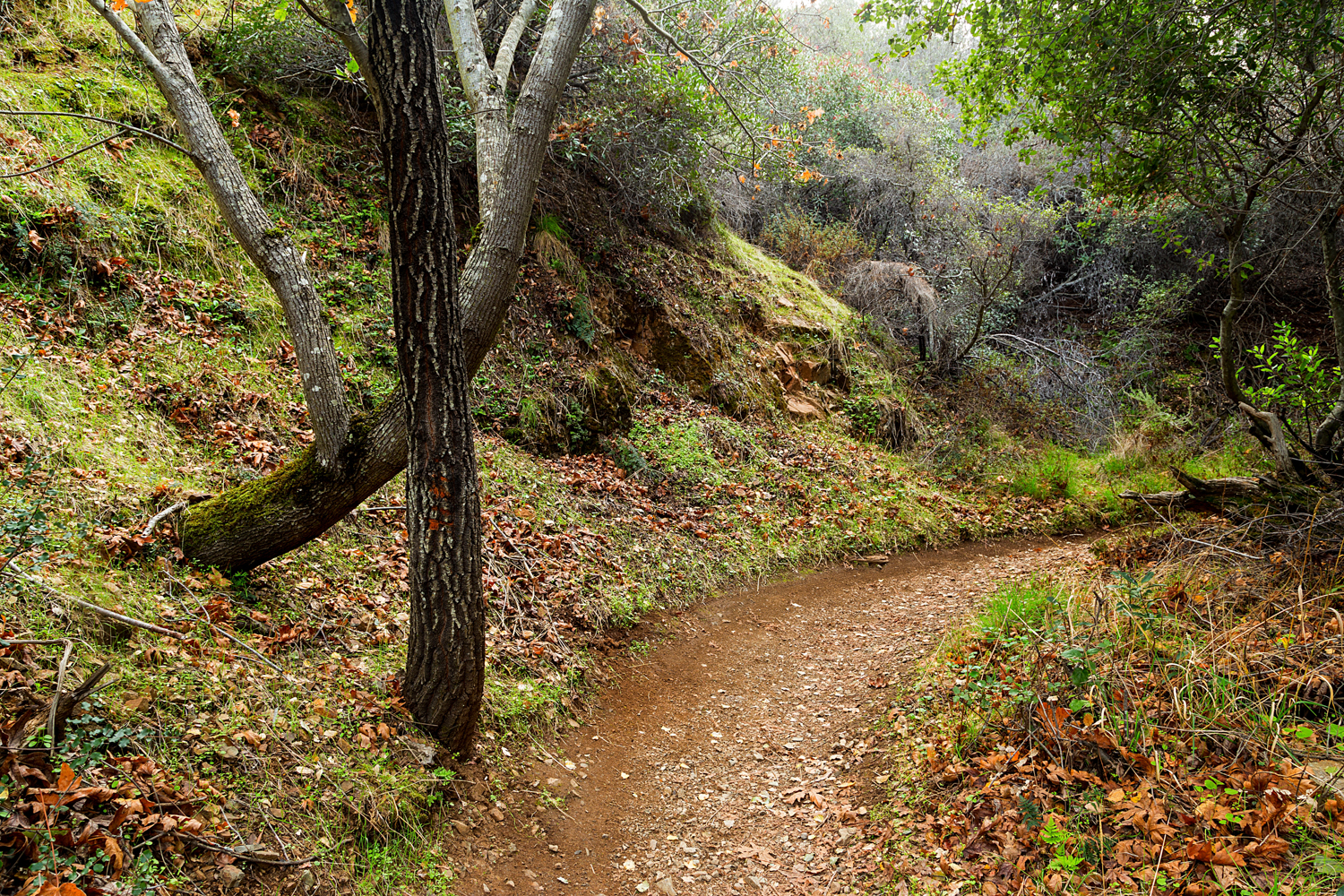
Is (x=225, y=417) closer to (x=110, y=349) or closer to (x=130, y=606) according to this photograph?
(x=110, y=349)

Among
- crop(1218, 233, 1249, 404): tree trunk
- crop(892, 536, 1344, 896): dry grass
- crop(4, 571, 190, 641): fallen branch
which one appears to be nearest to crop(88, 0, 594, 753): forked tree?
crop(4, 571, 190, 641): fallen branch

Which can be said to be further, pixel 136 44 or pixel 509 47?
pixel 509 47

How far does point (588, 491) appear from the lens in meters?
7.00

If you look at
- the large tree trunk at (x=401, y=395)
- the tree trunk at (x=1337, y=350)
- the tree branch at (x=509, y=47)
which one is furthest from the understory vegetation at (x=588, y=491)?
the tree branch at (x=509, y=47)

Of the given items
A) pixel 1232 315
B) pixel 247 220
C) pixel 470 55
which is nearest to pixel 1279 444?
pixel 1232 315

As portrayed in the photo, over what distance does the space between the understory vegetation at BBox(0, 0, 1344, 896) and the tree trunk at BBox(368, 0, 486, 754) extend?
1.08 ft

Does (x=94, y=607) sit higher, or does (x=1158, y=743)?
(x=1158, y=743)

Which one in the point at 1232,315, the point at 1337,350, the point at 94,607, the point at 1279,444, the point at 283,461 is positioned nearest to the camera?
the point at 94,607

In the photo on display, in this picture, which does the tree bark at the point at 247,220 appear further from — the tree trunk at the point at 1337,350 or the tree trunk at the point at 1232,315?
the tree trunk at the point at 1337,350

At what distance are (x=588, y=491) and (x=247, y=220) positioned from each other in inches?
158

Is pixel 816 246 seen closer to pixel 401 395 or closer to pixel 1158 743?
pixel 401 395

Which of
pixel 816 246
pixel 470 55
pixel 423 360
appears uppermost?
pixel 816 246

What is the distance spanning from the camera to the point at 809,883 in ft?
11.1

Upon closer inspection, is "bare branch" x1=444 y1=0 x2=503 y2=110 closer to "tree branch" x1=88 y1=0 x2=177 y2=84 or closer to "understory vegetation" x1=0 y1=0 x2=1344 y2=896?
"understory vegetation" x1=0 y1=0 x2=1344 y2=896
